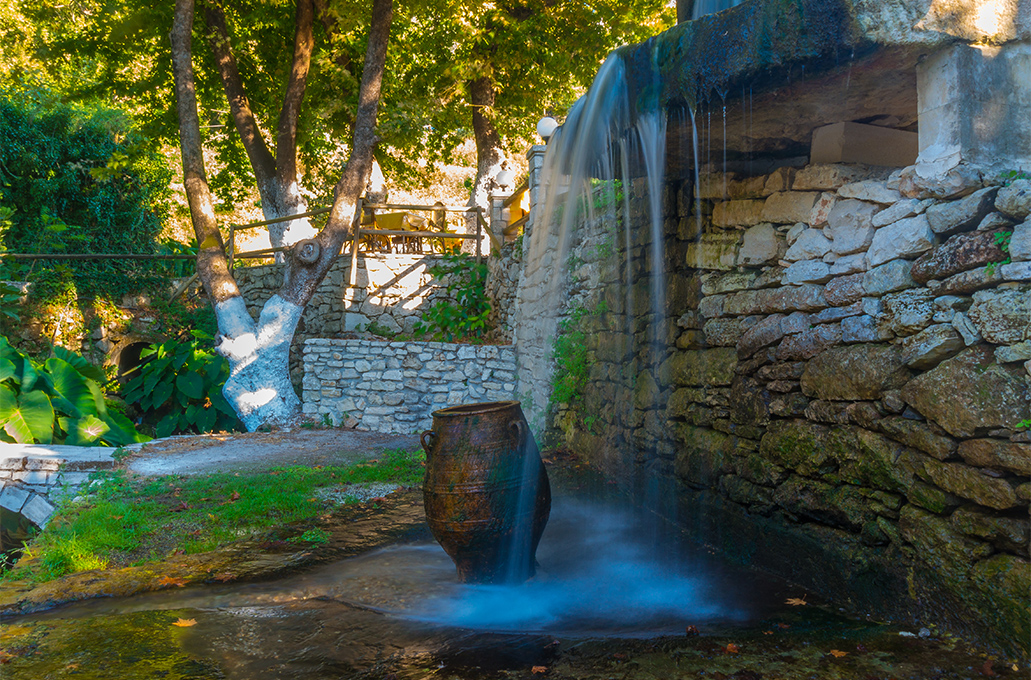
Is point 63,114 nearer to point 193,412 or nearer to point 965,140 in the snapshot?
point 193,412

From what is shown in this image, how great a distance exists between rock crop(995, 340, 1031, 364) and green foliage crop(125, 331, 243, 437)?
8.57m

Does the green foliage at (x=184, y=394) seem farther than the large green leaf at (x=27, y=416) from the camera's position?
Yes

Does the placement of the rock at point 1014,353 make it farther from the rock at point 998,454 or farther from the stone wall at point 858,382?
the rock at point 998,454

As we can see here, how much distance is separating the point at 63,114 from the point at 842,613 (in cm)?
1266

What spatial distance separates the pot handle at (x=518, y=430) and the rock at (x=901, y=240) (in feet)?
5.69

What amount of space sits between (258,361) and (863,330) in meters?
7.01

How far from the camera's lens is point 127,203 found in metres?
11.4

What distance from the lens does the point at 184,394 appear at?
29.9 feet

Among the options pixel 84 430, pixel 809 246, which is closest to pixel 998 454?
pixel 809 246

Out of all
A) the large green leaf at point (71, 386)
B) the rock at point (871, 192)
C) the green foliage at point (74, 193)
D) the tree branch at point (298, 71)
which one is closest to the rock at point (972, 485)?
the rock at point (871, 192)

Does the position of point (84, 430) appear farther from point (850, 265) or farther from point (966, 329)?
point (966, 329)

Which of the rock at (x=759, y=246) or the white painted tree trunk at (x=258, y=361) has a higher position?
the rock at (x=759, y=246)

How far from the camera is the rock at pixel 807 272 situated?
3191mm

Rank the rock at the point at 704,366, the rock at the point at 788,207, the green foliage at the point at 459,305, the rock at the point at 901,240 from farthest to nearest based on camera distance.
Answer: the green foliage at the point at 459,305 < the rock at the point at 704,366 < the rock at the point at 788,207 < the rock at the point at 901,240
